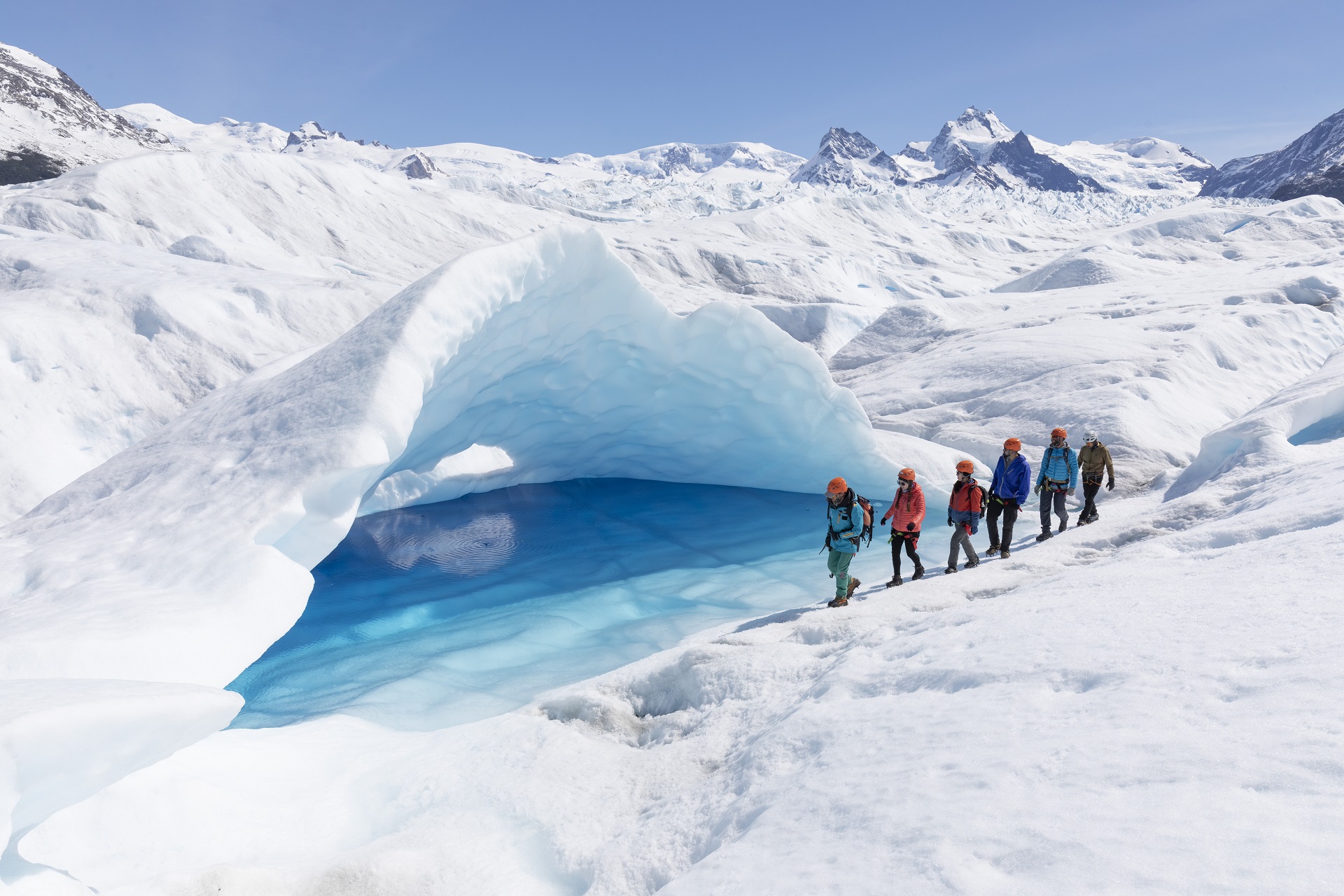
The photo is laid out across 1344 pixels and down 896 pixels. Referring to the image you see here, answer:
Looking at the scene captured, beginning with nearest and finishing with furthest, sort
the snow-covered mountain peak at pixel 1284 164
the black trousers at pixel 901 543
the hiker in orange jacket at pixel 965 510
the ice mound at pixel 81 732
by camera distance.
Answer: the ice mound at pixel 81 732, the black trousers at pixel 901 543, the hiker in orange jacket at pixel 965 510, the snow-covered mountain peak at pixel 1284 164

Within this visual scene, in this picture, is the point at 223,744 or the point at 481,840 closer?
the point at 481,840

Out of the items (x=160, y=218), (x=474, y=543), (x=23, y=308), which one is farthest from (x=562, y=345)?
(x=160, y=218)

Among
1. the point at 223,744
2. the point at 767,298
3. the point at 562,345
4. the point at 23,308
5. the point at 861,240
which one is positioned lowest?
the point at 223,744

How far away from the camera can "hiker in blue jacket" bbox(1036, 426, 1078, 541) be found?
7.61 m

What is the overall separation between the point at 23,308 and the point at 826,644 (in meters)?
Answer: 11.1

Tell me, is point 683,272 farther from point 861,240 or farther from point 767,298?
point 861,240

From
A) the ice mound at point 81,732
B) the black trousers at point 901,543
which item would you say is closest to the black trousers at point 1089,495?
the black trousers at point 901,543

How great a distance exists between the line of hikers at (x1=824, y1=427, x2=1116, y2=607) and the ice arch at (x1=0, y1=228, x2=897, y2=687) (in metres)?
2.60

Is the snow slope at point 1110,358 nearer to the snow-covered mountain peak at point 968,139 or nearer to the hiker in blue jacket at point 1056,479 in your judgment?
the hiker in blue jacket at point 1056,479

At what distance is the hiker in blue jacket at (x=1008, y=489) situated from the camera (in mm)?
6926

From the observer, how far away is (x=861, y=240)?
1695 inches

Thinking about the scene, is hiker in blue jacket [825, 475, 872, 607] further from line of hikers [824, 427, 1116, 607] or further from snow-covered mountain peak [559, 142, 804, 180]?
snow-covered mountain peak [559, 142, 804, 180]

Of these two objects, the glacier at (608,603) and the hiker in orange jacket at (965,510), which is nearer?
A: the glacier at (608,603)

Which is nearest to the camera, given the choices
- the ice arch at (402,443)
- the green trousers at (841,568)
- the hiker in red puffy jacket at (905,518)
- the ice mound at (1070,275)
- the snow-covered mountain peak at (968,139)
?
the ice arch at (402,443)
